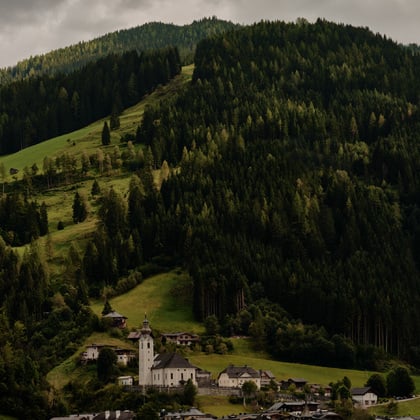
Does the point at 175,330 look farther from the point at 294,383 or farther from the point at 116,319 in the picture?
the point at 294,383

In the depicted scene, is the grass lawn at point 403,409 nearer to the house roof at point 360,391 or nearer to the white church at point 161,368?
the house roof at point 360,391

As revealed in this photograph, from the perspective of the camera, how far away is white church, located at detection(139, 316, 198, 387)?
141 metres

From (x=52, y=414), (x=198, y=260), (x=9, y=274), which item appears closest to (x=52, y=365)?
(x=52, y=414)

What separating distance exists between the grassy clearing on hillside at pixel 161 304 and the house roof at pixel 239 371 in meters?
24.7

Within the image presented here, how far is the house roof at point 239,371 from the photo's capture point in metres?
143

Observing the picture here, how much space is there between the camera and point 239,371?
144250mm

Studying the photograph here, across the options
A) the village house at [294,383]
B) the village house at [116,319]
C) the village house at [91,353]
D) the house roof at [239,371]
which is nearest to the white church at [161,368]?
the house roof at [239,371]

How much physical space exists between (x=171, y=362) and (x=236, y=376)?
8935 millimetres

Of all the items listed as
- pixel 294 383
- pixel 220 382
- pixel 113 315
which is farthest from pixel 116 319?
pixel 294 383

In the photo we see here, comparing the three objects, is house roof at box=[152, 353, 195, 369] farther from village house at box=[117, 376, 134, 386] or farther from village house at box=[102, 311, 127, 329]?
village house at box=[102, 311, 127, 329]

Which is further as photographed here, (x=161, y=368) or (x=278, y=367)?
(x=278, y=367)

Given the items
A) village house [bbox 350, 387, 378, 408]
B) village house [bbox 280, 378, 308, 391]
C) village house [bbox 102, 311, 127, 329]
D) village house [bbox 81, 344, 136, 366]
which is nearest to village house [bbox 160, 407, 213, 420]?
village house [bbox 280, 378, 308, 391]

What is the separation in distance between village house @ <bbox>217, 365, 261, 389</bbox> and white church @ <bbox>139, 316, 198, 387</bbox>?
3833mm

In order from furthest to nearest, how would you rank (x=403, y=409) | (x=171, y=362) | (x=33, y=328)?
(x=33, y=328), (x=171, y=362), (x=403, y=409)
